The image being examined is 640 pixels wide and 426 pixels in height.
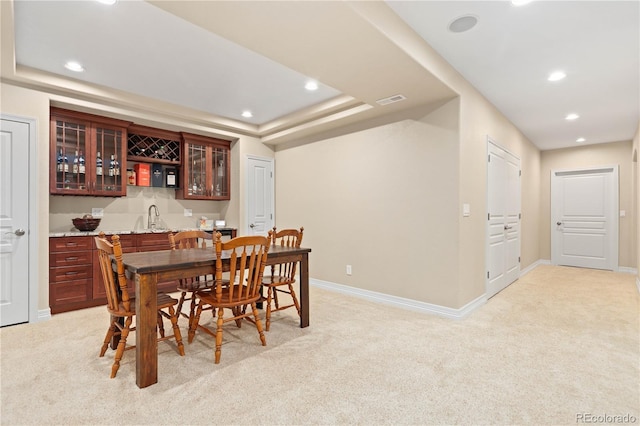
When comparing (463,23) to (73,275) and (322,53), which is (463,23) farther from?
(73,275)

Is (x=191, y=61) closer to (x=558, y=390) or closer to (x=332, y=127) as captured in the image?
(x=332, y=127)

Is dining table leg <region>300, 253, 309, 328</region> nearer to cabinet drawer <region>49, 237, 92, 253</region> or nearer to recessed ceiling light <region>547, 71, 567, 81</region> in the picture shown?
cabinet drawer <region>49, 237, 92, 253</region>

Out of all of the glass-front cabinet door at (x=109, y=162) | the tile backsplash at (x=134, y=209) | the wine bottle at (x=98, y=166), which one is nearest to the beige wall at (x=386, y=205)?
the tile backsplash at (x=134, y=209)

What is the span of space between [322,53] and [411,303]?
110 inches

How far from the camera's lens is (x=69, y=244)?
358 centimetres

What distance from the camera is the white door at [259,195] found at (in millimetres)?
5277

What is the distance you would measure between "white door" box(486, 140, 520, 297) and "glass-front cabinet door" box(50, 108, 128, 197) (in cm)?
473

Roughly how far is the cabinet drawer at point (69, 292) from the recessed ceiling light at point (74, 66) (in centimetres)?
226

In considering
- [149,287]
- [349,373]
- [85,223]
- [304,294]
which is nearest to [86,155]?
[85,223]

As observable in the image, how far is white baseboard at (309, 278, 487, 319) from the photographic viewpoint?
11.1 feet

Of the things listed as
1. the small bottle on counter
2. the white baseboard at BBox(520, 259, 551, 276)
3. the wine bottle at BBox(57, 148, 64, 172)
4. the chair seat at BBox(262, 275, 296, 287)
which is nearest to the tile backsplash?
the small bottle on counter

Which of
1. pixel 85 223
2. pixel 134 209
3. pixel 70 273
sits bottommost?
pixel 70 273

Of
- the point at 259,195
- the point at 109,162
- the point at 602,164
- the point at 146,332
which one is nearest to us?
the point at 146,332

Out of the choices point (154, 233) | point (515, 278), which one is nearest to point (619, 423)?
point (515, 278)
